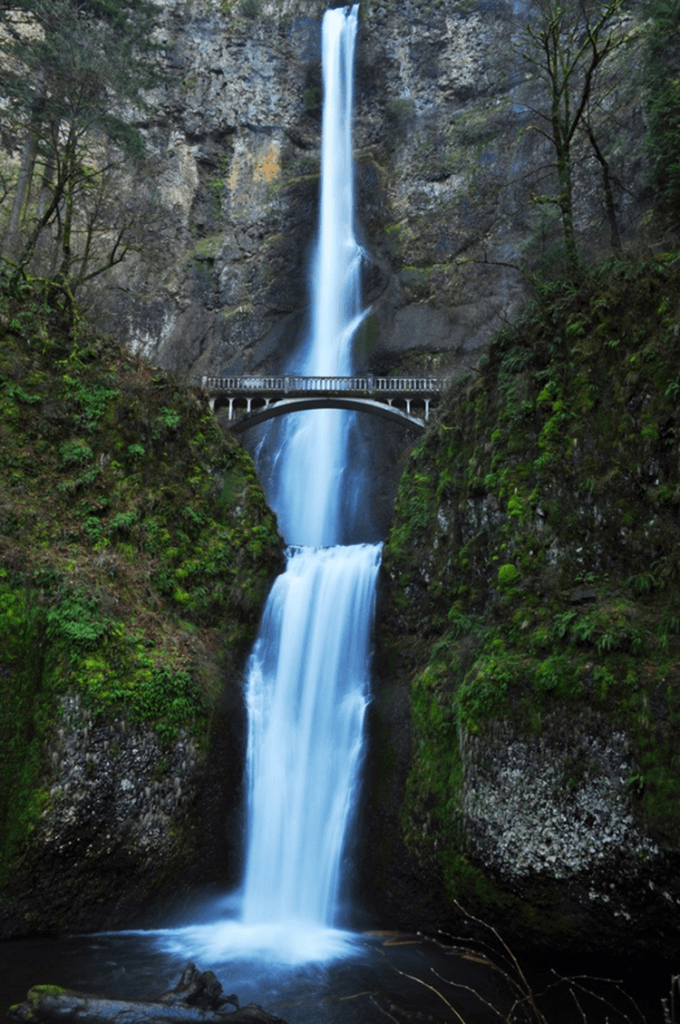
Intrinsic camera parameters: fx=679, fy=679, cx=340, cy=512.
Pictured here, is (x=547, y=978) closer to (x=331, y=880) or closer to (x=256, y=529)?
(x=331, y=880)

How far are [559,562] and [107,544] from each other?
8286 mm

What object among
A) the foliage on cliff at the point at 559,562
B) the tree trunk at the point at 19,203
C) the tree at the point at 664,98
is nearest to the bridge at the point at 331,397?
the tree trunk at the point at 19,203

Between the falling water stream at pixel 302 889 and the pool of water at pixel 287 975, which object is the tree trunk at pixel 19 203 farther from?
the pool of water at pixel 287 975

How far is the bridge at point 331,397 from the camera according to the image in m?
26.2

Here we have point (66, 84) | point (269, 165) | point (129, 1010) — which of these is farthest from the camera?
point (269, 165)

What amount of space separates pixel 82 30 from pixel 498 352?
14201 millimetres

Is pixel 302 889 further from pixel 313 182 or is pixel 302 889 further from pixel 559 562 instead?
pixel 313 182

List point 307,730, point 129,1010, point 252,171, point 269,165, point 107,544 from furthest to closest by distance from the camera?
point 252,171 < point 269,165 < point 307,730 < point 107,544 < point 129,1010

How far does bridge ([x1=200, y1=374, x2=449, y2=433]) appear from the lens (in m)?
26.2

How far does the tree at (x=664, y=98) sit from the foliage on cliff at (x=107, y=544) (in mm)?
11603

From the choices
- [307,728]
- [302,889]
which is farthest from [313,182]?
[302,889]

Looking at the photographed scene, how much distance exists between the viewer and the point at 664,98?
15.8m

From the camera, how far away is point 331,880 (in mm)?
11195

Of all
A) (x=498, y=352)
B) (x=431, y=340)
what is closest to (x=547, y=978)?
(x=498, y=352)
